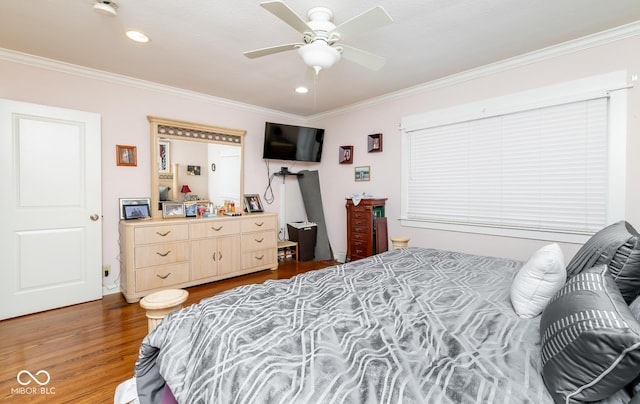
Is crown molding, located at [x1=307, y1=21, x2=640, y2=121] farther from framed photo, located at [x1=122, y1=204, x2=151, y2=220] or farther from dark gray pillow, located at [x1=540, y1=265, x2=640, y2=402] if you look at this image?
framed photo, located at [x1=122, y1=204, x2=151, y2=220]

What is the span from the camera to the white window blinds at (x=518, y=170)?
8.17ft

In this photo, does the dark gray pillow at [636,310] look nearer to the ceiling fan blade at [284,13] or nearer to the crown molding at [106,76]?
the ceiling fan blade at [284,13]

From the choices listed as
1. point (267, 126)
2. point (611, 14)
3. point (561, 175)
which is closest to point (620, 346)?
point (561, 175)

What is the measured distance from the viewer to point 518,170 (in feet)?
9.42

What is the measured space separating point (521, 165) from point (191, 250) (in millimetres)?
3737

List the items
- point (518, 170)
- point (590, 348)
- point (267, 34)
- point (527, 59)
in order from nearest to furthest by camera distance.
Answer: point (590, 348) < point (267, 34) < point (527, 59) < point (518, 170)

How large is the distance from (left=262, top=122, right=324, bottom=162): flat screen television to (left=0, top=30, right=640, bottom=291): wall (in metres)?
0.20

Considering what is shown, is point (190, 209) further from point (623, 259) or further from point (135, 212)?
point (623, 259)

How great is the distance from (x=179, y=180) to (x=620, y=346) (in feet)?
13.1

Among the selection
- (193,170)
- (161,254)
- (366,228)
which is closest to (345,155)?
(366,228)

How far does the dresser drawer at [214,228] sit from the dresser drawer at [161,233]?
10cm

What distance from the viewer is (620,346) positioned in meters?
0.71

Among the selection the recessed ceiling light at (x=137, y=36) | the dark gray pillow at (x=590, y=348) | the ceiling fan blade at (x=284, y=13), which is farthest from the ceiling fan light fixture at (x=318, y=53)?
the dark gray pillow at (x=590, y=348)

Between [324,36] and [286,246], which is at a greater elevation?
[324,36]
